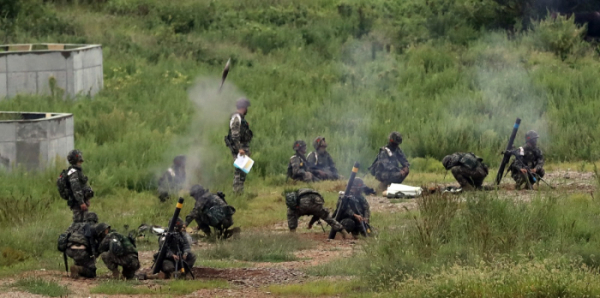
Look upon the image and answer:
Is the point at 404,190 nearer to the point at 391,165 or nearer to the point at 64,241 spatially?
the point at 391,165

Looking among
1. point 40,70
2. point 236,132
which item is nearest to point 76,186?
point 236,132

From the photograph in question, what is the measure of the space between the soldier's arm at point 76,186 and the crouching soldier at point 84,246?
1.86 metres

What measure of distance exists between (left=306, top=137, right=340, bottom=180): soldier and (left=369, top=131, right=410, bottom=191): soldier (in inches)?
56.9

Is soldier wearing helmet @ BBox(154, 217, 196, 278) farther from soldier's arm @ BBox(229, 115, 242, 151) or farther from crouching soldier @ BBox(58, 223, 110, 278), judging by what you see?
soldier's arm @ BBox(229, 115, 242, 151)

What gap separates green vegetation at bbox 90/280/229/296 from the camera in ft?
37.8

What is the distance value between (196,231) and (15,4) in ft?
73.0

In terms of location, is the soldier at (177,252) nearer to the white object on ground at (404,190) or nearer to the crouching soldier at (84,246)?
the crouching soldier at (84,246)

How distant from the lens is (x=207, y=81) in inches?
1096

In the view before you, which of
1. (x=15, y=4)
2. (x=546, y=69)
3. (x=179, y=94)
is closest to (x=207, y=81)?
(x=179, y=94)

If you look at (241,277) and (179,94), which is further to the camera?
(179,94)

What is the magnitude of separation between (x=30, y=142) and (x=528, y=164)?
27.1 feet

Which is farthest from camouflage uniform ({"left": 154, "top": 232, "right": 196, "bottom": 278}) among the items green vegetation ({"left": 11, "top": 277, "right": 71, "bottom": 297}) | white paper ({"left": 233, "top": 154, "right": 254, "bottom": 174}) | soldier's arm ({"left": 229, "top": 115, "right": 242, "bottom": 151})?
soldier's arm ({"left": 229, "top": 115, "right": 242, "bottom": 151})

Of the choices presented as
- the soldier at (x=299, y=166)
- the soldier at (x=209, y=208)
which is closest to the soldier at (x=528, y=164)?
the soldier at (x=299, y=166)

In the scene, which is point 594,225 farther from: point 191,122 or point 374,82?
point 374,82
